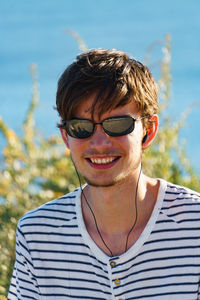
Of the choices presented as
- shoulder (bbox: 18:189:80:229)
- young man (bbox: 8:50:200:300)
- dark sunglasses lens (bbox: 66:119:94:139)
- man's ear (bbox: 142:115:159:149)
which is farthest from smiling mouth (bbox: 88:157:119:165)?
shoulder (bbox: 18:189:80:229)

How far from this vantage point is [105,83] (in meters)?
2.61

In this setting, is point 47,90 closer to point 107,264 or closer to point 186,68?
point 186,68

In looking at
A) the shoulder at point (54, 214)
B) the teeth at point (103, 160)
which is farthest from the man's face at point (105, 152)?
the shoulder at point (54, 214)

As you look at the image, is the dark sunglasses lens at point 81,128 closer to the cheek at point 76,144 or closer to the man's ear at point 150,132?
the cheek at point 76,144

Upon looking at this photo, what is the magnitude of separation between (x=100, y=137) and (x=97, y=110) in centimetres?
11

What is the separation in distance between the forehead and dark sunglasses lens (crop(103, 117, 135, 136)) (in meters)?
0.04

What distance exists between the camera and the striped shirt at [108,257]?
264 cm

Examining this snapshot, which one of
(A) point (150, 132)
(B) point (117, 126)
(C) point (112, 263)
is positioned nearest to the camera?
(B) point (117, 126)

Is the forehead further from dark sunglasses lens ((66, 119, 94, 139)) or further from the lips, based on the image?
the lips

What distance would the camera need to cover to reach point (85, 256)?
2756mm

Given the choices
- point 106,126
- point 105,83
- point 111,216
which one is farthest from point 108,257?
point 105,83

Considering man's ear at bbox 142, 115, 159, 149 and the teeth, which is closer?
the teeth

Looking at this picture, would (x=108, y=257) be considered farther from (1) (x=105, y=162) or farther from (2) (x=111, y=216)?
(1) (x=105, y=162)

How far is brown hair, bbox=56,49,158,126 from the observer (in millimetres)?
2598
